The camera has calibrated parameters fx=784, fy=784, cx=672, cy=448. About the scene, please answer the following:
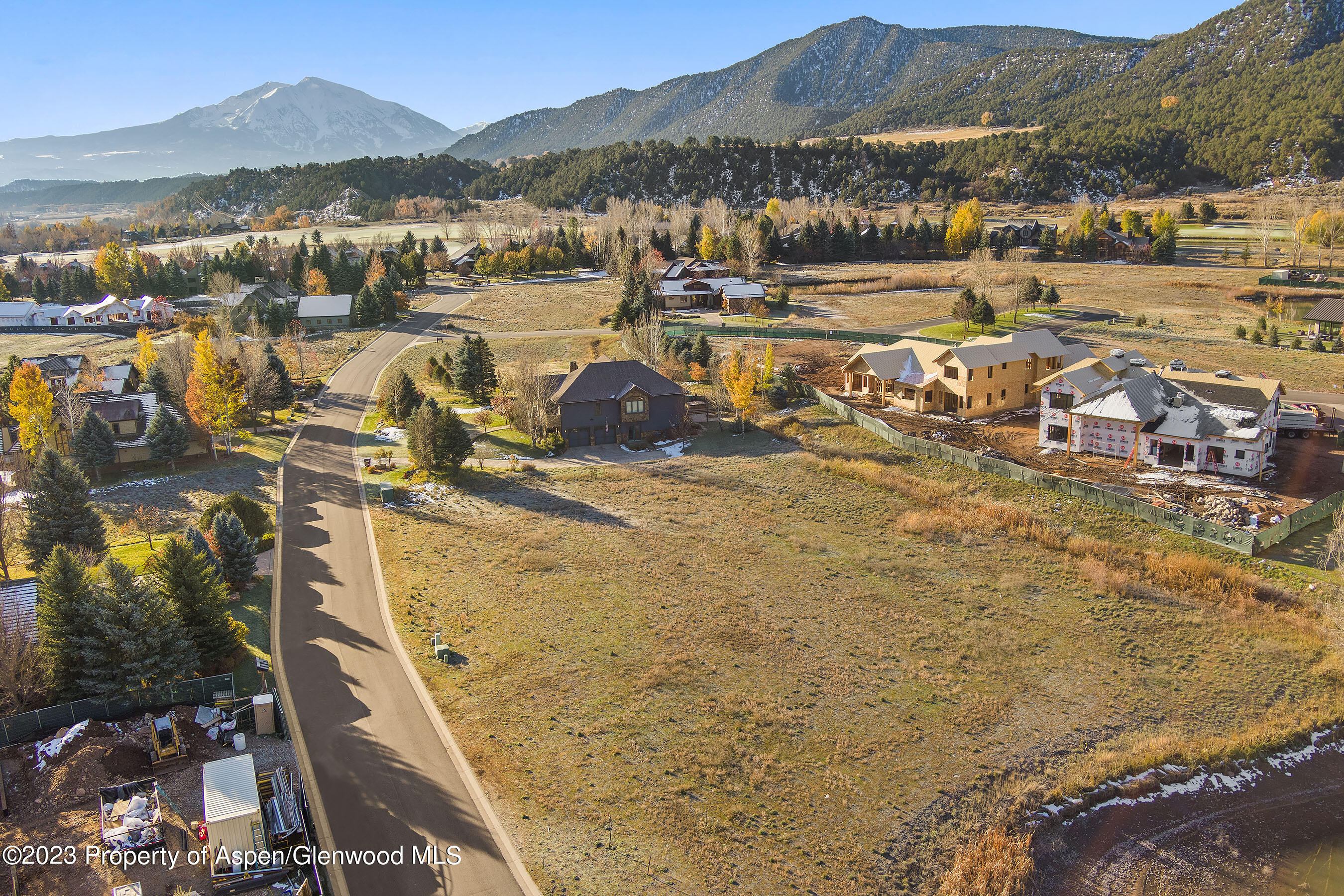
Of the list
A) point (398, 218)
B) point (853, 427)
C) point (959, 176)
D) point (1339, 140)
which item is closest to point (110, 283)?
point (398, 218)

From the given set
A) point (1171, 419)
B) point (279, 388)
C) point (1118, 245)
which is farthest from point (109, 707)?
point (1118, 245)

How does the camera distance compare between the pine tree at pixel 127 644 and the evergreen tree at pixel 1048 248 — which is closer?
the pine tree at pixel 127 644

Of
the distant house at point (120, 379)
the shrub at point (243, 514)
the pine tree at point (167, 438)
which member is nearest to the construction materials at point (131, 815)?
the shrub at point (243, 514)

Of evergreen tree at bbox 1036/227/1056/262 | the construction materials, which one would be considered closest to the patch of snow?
the construction materials

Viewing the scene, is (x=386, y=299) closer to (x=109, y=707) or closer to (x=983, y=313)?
(x=983, y=313)

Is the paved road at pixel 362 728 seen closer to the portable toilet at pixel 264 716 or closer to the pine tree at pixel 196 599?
the portable toilet at pixel 264 716

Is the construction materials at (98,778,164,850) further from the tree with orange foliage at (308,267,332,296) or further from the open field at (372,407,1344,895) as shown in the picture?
the tree with orange foliage at (308,267,332,296)
